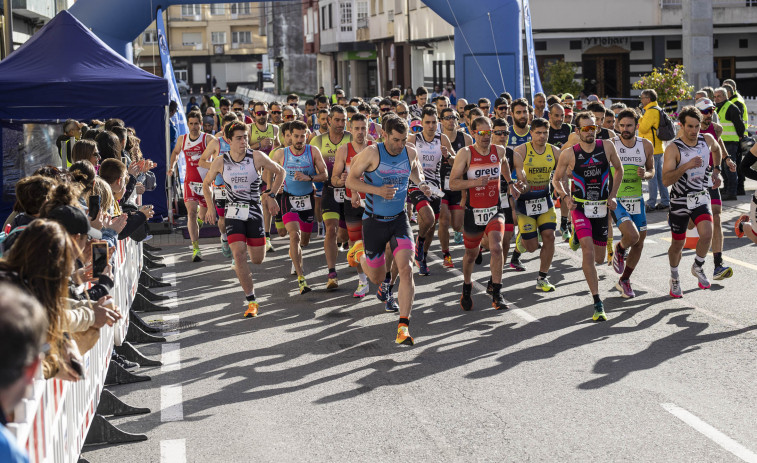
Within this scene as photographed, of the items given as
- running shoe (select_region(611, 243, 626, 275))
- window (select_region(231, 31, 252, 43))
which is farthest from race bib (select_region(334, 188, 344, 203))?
window (select_region(231, 31, 252, 43))

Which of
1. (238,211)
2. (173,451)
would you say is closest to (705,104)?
(238,211)

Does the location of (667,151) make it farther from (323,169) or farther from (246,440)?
(246,440)

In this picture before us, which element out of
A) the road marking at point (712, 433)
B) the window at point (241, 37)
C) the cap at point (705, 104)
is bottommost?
the road marking at point (712, 433)

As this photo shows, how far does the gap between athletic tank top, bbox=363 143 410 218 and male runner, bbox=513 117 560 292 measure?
1807mm

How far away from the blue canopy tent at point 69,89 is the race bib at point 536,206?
7128 mm

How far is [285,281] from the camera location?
12312mm

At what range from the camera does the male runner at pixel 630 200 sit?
34.6 feet

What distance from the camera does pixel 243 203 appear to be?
10484mm

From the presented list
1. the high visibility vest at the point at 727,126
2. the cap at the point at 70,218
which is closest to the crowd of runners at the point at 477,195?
the cap at the point at 70,218

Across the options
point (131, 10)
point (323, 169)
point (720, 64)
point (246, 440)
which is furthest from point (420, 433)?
point (720, 64)

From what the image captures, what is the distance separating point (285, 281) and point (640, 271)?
4.08 metres

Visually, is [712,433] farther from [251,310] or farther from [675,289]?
[251,310]

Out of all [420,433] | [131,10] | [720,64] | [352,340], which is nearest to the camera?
[420,433]

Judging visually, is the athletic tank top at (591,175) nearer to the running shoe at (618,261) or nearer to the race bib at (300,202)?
the running shoe at (618,261)
